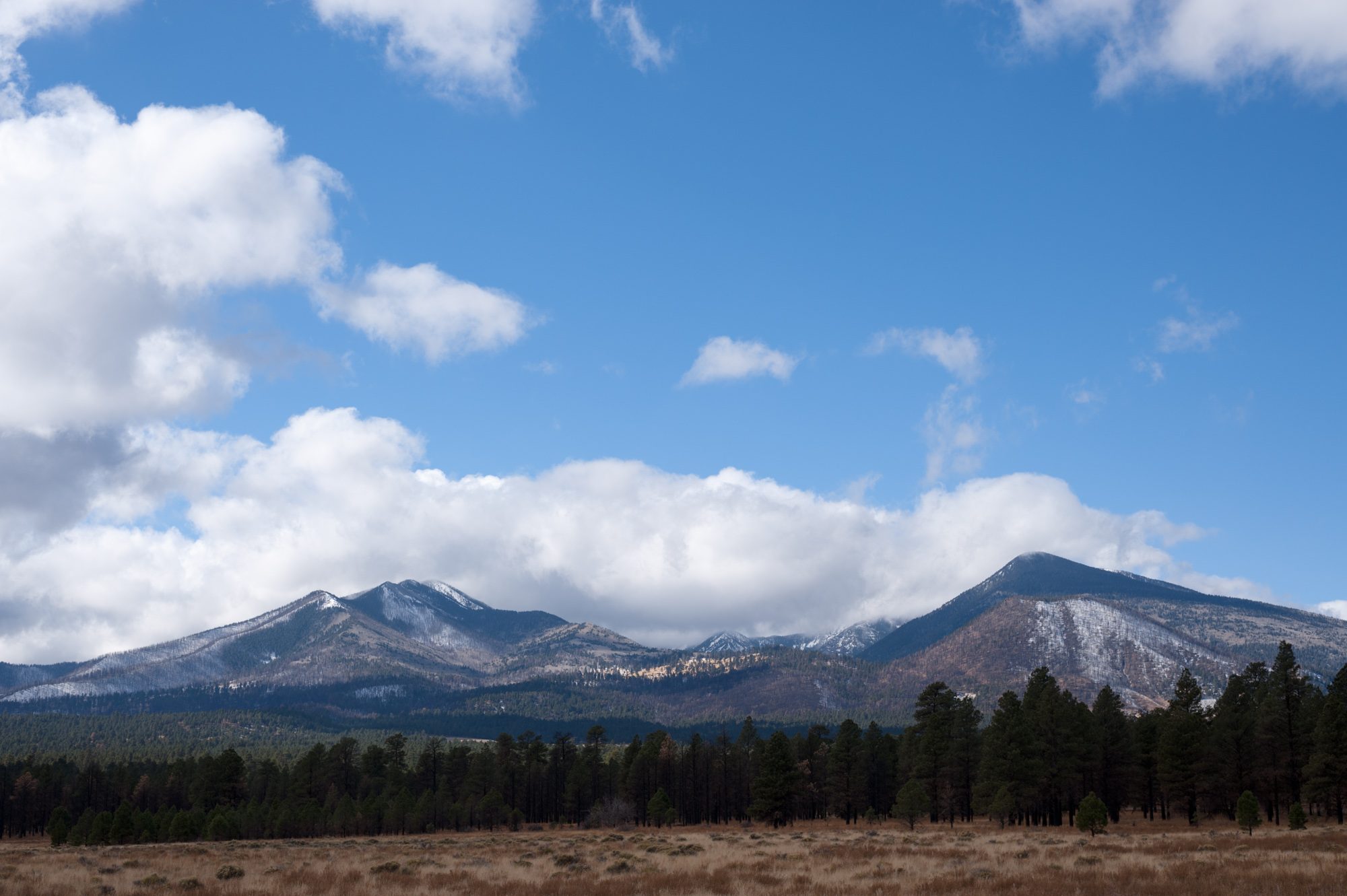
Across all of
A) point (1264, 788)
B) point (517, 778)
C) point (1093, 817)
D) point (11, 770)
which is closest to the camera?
point (1093, 817)

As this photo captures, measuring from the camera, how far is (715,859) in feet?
118

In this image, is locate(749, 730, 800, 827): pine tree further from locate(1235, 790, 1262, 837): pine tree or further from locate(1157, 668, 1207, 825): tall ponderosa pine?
locate(1235, 790, 1262, 837): pine tree

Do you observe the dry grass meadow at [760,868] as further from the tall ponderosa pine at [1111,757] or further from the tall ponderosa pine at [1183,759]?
the tall ponderosa pine at [1111,757]

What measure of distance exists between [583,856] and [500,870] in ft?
20.5

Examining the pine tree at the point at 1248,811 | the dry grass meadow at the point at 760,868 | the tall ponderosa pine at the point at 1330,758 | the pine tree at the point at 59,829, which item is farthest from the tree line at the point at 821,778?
the dry grass meadow at the point at 760,868

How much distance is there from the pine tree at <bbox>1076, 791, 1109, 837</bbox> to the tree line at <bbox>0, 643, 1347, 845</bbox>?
42 cm

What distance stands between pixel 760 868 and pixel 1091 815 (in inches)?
1094

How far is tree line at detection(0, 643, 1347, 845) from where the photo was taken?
69500 mm

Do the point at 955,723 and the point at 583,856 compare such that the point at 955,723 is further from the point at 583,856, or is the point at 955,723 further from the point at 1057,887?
Answer: the point at 1057,887

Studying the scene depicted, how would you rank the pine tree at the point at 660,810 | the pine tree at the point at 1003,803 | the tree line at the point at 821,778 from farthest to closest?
the pine tree at the point at 660,810 < the tree line at the point at 821,778 < the pine tree at the point at 1003,803

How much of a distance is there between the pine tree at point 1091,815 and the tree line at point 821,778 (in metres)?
0.42

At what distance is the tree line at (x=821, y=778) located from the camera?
228 ft

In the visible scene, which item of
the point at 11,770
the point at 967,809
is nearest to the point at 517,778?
the point at 967,809

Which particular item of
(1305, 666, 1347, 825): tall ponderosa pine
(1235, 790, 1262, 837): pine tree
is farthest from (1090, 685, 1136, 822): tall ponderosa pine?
(1235, 790, 1262, 837): pine tree
